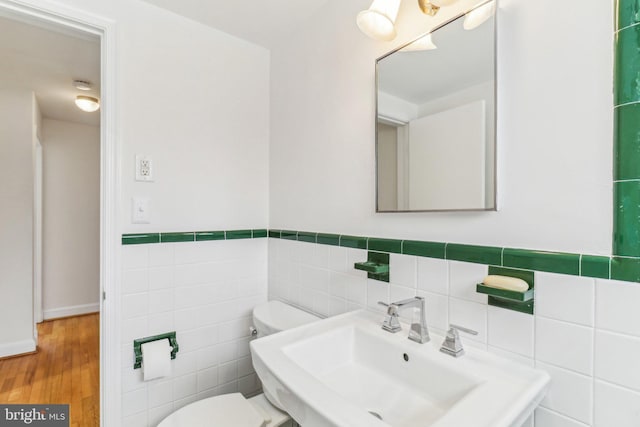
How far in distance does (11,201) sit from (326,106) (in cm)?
296

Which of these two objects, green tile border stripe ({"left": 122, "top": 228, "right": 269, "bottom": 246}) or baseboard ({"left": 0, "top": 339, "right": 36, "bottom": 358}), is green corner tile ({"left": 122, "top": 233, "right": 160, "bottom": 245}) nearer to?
green tile border stripe ({"left": 122, "top": 228, "right": 269, "bottom": 246})

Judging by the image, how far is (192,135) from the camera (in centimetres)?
155

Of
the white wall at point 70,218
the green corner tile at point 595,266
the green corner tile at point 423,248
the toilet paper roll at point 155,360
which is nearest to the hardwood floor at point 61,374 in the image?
the white wall at point 70,218

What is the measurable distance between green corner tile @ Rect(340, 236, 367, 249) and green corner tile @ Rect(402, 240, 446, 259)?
7.5 inches

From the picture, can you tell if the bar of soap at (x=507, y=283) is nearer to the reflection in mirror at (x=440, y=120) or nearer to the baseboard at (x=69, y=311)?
the reflection in mirror at (x=440, y=120)

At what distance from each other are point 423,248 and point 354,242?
32 centimetres

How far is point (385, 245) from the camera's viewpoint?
1147 mm

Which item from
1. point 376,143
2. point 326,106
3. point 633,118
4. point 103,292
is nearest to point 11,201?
point 103,292

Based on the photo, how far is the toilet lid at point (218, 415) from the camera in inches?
46.3

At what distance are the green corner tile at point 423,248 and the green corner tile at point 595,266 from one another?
1.12 ft

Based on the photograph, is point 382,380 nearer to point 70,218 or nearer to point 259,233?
point 259,233

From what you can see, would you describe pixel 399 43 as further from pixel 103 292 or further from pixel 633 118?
pixel 103 292

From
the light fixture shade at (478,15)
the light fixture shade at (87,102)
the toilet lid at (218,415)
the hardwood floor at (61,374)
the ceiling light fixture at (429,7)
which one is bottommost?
the hardwood floor at (61,374)

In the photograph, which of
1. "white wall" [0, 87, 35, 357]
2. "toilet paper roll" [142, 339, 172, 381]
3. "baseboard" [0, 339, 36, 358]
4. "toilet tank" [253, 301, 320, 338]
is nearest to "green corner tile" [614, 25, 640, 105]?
"toilet tank" [253, 301, 320, 338]
